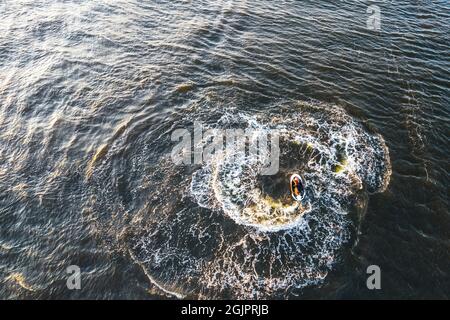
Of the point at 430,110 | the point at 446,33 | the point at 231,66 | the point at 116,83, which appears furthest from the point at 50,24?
the point at 446,33

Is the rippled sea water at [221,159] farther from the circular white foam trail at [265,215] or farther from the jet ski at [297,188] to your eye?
the jet ski at [297,188]

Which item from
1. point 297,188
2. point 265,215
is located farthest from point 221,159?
point 297,188

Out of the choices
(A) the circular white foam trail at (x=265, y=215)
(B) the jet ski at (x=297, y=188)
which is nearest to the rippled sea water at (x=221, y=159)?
(A) the circular white foam trail at (x=265, y=215)

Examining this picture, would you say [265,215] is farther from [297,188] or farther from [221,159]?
[221,159]

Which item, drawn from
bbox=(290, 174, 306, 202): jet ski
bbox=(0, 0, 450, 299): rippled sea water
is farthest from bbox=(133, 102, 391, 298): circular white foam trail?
bbox=(290, 174, 306, 202): jet ski

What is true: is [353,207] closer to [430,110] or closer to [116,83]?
[430,110]

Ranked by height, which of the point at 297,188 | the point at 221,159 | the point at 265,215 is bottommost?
the point at 265,215
